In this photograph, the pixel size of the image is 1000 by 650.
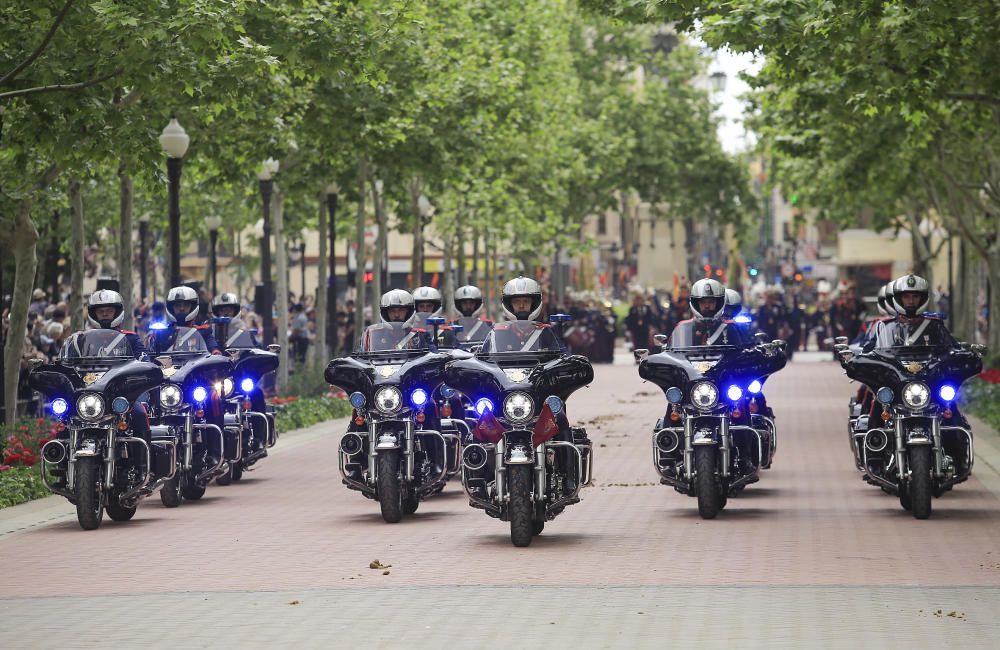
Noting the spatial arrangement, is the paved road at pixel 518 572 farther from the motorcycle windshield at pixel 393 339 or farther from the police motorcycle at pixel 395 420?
the motorcycle windshield at pixel 393 339

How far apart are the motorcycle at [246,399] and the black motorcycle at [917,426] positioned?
6.59 meters

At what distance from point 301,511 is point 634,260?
117473mm

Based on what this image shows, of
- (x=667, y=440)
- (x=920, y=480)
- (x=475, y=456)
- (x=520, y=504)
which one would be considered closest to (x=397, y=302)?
(x=667, y=440)

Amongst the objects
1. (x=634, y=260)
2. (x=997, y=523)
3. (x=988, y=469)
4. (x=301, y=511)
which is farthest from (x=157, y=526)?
(x=634, y=260)

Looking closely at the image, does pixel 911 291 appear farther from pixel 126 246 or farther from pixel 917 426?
pixel 126 246

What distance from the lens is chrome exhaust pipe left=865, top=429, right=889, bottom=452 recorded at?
52.0 feet

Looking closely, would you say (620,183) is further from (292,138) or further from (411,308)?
(411,308)

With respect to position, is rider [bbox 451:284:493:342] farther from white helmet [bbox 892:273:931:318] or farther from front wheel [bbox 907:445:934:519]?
front wheel [bbox 907:445:934:519]

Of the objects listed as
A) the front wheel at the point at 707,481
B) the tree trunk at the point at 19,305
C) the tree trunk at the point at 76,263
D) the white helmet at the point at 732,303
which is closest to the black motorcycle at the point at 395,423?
the front wheel at the point at 707,481

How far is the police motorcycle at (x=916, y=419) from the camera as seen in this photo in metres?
15.5

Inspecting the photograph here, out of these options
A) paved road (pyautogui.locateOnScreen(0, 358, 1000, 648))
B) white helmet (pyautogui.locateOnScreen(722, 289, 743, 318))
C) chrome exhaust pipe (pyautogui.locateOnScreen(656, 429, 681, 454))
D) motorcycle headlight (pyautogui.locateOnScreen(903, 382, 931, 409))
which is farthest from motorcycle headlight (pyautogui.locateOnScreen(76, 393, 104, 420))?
white helmet (pyautogui.locateOnScreen(722, 289, 743, 318))

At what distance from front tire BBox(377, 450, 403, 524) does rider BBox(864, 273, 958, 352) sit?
420 cm

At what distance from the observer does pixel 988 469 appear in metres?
20.5

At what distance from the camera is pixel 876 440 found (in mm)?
15875
